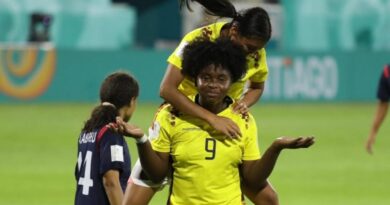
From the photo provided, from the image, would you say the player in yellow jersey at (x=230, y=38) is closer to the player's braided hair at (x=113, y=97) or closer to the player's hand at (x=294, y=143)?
the player's braided hair at (x=113, y=97)

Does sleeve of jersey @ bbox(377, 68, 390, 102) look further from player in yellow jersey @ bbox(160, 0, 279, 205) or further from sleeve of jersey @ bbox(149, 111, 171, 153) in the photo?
sleeve of jersey @ bbox(149, 111, 171, 153)

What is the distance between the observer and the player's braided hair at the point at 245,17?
8.32m

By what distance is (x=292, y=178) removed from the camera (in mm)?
16547

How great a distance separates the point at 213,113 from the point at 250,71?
1.31 meters

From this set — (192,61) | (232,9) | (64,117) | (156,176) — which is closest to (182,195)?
(156,176)

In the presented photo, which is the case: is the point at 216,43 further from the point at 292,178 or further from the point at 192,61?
the point at 292,178

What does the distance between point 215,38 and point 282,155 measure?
12.0m

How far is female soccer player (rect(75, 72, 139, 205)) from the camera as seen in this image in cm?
848

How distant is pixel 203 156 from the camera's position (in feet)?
24.5

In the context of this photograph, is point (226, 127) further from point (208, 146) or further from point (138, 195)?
point (138, 195)

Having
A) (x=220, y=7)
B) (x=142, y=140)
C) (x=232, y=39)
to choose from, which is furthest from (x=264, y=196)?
(x=142, y=140)

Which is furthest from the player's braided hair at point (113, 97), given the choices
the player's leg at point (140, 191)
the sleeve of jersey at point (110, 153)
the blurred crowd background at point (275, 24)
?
the blurred crowd background at point (275, 24)

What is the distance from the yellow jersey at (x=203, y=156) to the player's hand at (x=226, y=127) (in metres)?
0.05

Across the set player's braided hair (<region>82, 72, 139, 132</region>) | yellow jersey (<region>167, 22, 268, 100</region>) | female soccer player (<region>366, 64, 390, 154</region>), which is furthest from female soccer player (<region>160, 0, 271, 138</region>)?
female soccer player (<region>366, 64, 390, 154</region>)
